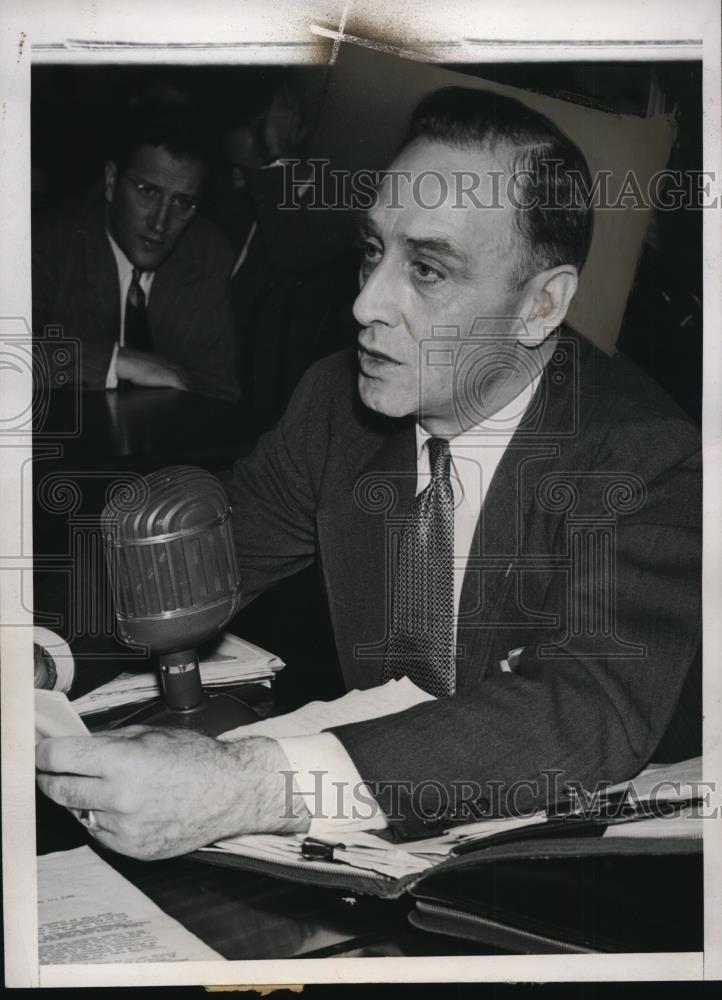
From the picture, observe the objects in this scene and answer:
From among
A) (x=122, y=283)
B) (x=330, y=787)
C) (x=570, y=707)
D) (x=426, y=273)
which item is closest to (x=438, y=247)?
A: (x=426, y=273)

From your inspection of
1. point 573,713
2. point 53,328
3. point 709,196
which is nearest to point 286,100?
point 53,328

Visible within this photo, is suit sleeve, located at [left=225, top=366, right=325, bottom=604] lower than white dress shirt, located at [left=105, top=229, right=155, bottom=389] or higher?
lower

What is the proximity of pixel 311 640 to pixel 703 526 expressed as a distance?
0.60 meters

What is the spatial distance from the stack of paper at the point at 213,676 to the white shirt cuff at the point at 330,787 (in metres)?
0.11

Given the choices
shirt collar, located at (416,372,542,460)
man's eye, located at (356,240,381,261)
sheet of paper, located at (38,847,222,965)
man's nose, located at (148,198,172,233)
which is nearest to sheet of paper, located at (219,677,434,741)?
sheet of paper, located at (38,847,222,965)

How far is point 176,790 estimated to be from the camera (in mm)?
1540

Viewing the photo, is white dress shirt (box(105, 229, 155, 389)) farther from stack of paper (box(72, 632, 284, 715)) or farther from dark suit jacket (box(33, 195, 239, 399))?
stack of paper (box(72, 632, 284, 715))

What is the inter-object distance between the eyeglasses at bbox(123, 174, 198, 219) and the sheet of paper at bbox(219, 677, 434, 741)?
744 mm

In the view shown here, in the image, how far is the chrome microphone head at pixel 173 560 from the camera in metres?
1.56

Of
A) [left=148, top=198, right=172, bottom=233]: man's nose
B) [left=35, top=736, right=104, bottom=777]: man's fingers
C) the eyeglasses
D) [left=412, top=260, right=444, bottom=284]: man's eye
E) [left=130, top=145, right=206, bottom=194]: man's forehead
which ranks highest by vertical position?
[left=130, top=145, right=206, bottom=194]: man's forehead

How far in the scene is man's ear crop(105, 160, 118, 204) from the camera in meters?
1.59

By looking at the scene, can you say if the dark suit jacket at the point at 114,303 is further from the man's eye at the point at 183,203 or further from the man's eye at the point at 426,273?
the man's eye at the point at 426,273

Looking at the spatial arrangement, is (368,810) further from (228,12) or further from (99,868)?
(228,12)

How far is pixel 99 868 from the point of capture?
1.61 meters
